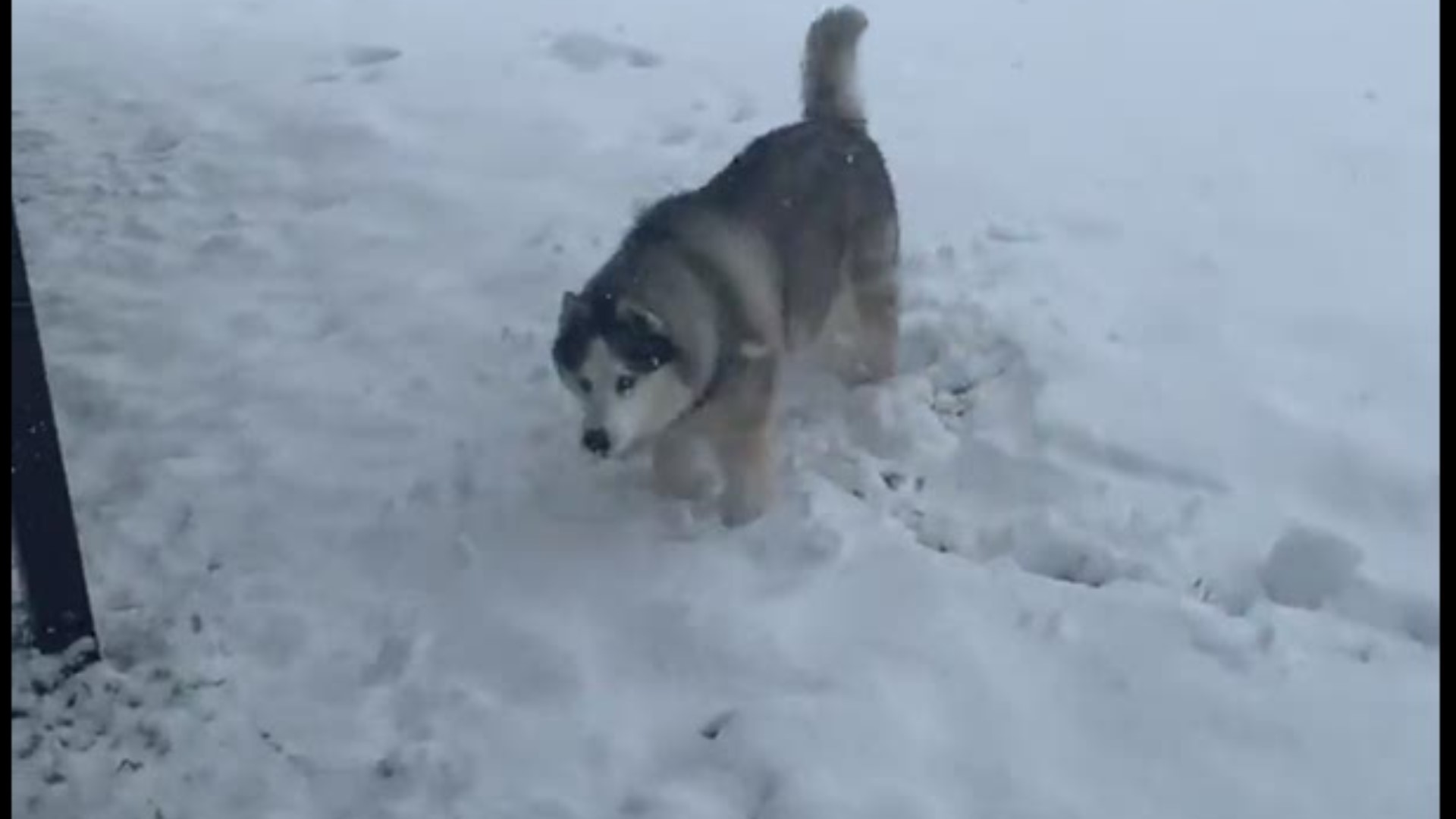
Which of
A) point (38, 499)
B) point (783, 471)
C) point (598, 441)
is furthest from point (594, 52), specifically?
point (38, 499)

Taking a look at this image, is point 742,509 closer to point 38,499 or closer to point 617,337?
point 617,337

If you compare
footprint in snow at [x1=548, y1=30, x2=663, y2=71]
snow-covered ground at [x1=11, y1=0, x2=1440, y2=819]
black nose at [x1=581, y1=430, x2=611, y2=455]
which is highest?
footprint in snow at [x1=548, y1=30, x2=663, y2=71]

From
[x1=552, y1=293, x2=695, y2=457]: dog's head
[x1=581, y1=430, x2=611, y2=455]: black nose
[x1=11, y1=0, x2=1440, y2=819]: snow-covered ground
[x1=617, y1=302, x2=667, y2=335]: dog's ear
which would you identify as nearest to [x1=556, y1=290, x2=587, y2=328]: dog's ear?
[x1=552, y1=293, x2=695, y2=457]: dog's head

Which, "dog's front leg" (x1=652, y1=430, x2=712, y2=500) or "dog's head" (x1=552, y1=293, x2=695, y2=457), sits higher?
"dog's head" (x1=552, y1=293, x2=695, y2=457)

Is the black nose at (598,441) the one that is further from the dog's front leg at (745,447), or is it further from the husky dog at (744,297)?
the dog's front leg at (745,447)

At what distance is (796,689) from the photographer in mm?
4266

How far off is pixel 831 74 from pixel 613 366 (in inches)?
61.9

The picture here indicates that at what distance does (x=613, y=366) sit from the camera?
15.2 feet

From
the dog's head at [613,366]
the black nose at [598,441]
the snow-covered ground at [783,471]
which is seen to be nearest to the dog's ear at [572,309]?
the dog's head at [613,366]

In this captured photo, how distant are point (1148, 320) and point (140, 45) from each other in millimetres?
5534

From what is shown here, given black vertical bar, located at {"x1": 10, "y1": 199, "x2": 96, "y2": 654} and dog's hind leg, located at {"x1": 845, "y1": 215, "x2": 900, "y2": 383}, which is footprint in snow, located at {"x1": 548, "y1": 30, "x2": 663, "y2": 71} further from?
black vertical bar, located at {"x1": 10, "y1": 199, "x2": 96, "y2": 654}

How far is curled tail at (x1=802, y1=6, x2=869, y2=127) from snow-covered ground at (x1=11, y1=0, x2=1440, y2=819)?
2.51ft

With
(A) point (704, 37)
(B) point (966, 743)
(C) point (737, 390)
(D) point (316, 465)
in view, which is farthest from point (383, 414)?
(A) point (704, 37)

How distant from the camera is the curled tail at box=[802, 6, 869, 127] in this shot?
557 centimetres
